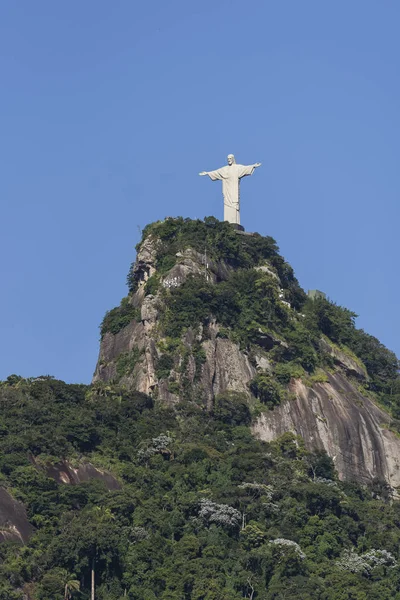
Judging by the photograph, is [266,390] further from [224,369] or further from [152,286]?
[152,286]

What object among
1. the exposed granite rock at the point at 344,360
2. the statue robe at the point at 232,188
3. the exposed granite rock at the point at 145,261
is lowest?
the exposed granite rock at the point at 344,360

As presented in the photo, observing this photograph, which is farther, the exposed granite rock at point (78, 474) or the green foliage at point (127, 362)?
the green foliage at point (127, 362)

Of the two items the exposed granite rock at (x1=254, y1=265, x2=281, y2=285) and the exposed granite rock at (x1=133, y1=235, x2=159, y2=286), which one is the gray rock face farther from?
the exposed granite rock at (x1=133, y1=235, x2=159, y2=286)

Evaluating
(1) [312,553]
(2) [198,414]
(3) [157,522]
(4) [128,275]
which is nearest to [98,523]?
(3) [157,522]

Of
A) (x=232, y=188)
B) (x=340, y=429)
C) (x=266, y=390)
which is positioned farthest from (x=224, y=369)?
(x=232, y=188)

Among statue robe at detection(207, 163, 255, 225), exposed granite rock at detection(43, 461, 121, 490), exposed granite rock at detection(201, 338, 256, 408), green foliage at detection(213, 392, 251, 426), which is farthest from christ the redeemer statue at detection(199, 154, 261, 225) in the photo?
exposed granite rock at detection(43, 461, 121, 490)

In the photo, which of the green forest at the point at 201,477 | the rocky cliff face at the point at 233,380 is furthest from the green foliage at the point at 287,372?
the rocky cliff face at the point at 233,380

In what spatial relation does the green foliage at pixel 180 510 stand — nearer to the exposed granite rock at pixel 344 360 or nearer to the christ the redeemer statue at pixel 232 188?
the exposed granite rock at pixel 344 360
